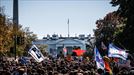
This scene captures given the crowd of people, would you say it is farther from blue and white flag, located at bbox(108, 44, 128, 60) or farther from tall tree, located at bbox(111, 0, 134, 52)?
tall tree, located at bbox(111, 0, 134, 52)

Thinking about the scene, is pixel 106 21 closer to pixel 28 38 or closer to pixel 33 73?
pixel 28 38

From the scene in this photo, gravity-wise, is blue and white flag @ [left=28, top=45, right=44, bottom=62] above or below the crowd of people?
above

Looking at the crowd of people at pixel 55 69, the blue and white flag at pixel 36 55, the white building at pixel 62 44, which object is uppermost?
the blue and white flag at pixel 36 55

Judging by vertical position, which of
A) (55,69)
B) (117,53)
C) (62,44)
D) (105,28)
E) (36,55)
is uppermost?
(117,53)

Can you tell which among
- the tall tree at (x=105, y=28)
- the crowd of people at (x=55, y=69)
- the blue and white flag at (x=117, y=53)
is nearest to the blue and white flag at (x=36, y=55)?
the crowd of people at (x=55, y=69)

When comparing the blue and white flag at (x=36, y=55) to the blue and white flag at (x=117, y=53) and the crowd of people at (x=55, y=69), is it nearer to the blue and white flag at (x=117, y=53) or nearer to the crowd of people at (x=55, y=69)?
the crowd of people at (x=55, y=69)

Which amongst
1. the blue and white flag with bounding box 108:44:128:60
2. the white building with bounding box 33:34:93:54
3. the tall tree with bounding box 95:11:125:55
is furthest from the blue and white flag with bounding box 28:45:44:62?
the white building with bounding box 33:34:93:54

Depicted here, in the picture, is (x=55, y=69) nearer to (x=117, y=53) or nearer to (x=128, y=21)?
(x=128, y=21)

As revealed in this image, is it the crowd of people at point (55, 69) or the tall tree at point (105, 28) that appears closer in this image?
the crowd of people at point (55, 69)

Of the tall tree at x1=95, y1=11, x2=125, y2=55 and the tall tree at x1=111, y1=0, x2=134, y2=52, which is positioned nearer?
the tall tree at x1=111, y1=0, x2=134, y2=52


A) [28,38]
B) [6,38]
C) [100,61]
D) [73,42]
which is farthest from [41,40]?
[100,61]

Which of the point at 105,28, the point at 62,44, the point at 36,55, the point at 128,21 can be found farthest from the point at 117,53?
the point at 62,44

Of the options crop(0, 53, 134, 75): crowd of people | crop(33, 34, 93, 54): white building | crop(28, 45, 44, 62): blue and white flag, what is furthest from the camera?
crop(33, 34, 93, 54): white building

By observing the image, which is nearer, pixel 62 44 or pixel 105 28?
pixel 105 28
